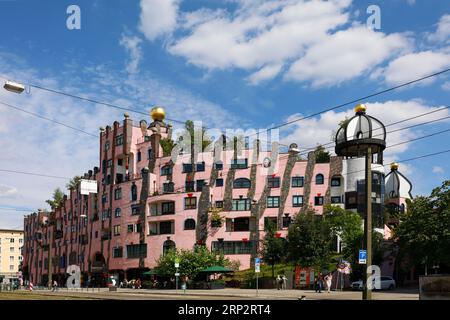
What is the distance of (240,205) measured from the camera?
68938mm

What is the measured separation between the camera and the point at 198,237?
68688 millimetres

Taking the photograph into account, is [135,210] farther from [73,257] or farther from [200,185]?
[73,257]

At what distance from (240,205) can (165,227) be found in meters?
10.6

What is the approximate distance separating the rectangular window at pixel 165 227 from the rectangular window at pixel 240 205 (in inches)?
343

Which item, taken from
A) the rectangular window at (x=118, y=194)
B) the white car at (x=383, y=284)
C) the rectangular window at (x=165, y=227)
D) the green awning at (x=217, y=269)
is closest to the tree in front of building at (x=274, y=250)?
the green awning at (x=217, y=269)

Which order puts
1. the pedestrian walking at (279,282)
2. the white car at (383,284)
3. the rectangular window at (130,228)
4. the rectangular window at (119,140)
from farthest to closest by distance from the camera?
the rectangular window at (119,140) → the rectangular window at (130,228) → the pedestrian walking at (279,282) → the white car at (383,284)

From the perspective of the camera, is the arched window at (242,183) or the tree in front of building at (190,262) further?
the arched window at (242,183)

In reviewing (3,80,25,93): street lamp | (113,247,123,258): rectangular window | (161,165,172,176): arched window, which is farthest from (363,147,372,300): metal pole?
(113,247,123,258): rectangular window

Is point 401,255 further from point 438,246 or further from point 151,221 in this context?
point 151,221

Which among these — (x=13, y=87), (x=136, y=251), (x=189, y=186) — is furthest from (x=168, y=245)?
(x=13, y=87)

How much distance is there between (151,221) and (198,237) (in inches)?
306

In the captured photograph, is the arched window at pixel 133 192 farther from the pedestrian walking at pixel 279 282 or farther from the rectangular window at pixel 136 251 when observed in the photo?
the pedestrian walking at pixel 279 282

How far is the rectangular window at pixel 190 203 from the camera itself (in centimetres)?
6969
